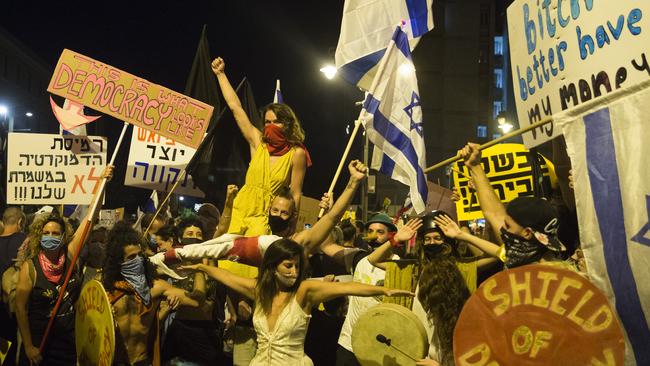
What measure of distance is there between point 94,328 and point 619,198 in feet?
13.1

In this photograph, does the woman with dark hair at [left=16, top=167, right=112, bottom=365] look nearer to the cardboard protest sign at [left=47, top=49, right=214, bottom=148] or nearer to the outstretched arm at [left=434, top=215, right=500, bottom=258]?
the cardboard protest sign at [left=47, top=49, right=214, bottom=148]

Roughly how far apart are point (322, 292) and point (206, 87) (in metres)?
4.72

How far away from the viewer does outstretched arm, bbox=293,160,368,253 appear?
568cm

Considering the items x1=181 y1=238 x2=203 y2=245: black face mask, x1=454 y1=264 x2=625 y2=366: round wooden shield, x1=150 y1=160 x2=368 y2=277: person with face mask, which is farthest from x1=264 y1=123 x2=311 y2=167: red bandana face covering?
x1=454 y1=264 x2=625 y2=366: round wooden shield

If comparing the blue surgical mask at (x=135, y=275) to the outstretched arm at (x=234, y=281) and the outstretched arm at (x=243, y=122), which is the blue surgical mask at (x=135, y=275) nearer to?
the outstretched arm at (x=234, y=281)

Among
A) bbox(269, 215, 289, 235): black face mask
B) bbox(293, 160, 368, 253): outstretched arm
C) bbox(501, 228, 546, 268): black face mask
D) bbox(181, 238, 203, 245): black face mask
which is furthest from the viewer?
bbox(181, 238, 203, 245): black face mask

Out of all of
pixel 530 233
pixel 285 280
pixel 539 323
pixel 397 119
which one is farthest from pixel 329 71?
pixel 539 323

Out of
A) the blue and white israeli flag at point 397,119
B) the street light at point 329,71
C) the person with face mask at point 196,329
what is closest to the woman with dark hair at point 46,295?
the person with face mask at point 196,329

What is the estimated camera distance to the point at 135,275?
20.0 feet

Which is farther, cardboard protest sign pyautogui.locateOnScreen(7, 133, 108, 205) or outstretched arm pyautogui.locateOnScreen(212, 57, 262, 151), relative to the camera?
cardboard protest sign pyautogui.locateOnScreen(7, 133, 108, 205)

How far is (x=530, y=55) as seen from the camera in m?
5.57

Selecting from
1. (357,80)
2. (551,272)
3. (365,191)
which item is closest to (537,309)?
(551,272)

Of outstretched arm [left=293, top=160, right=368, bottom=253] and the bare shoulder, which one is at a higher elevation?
the bare shoulder

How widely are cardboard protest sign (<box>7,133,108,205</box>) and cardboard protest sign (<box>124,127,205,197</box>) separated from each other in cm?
43
